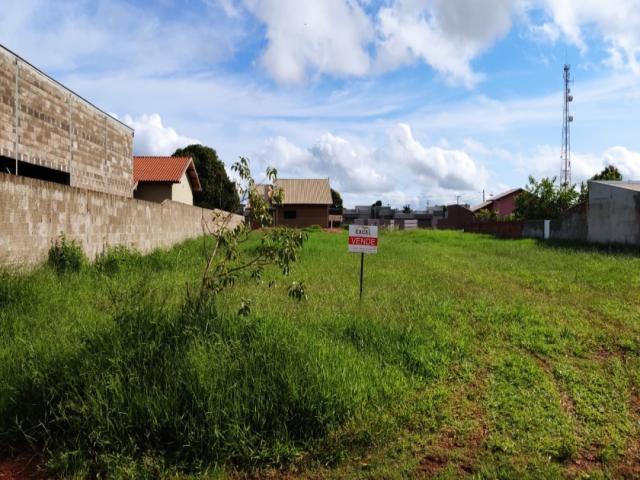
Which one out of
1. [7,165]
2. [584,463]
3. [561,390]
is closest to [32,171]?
[7,165]

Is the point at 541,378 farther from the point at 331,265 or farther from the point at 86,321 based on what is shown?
the point at 331,265

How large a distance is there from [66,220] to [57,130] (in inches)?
231

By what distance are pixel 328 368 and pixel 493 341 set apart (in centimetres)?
254

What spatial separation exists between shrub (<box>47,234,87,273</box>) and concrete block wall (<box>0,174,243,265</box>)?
5.2 inches

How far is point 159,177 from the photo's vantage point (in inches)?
1039

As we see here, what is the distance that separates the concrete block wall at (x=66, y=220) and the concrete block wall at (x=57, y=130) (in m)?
2.96

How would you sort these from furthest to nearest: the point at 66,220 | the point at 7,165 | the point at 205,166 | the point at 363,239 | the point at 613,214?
the point at 205,166 < the point at 613,214 < the point at 7,165 < the point at 66,220 < the point at 363,239

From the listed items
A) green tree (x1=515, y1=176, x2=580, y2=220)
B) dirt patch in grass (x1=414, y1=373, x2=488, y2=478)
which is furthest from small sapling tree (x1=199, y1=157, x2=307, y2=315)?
green tree (x1=515, y1=176, x2=580, y2=220)

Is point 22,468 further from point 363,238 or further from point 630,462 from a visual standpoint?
point 363,238

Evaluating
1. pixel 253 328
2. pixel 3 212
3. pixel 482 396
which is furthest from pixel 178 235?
pixel 482 396

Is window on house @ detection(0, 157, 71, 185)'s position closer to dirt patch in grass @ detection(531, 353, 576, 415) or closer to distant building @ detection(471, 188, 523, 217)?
dirt patch in grass @ detection(531, 353, 576, 415)

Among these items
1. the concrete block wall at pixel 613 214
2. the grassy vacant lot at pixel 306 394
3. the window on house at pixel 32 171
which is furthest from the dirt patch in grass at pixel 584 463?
the concrete block wall at pixel 613 214

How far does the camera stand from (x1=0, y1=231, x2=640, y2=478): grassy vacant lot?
3.00 meters

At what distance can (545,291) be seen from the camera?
331 inches
